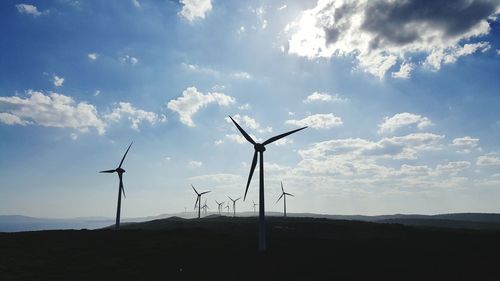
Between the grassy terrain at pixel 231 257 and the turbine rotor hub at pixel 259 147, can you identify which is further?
the turbine rotor hub at pixel 259 147

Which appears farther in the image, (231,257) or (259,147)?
(259,147)

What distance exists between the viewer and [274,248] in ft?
193

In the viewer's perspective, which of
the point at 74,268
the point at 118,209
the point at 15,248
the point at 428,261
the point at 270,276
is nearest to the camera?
the point at 270,276

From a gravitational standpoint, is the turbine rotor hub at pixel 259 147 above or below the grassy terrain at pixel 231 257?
above

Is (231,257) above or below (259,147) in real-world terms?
below

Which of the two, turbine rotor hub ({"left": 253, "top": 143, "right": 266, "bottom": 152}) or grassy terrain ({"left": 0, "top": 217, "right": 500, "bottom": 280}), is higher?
turbine rotor hub ({"left": 253, "top": 143, "right": 266, "bottom": 152})

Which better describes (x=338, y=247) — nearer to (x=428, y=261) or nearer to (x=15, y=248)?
(x=428, y=261)

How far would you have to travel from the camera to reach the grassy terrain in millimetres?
42406

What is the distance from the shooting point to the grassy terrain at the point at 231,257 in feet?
139

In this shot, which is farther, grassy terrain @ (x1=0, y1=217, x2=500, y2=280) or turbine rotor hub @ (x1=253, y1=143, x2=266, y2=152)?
turbine rotor hub @ (x1=253, y1=143, x2=266, y2=152)

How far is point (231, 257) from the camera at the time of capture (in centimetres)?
5191

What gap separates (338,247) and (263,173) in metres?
17.7

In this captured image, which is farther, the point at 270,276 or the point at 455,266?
the point at 455,266

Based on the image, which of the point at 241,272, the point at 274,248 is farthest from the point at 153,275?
the point at 274,248
